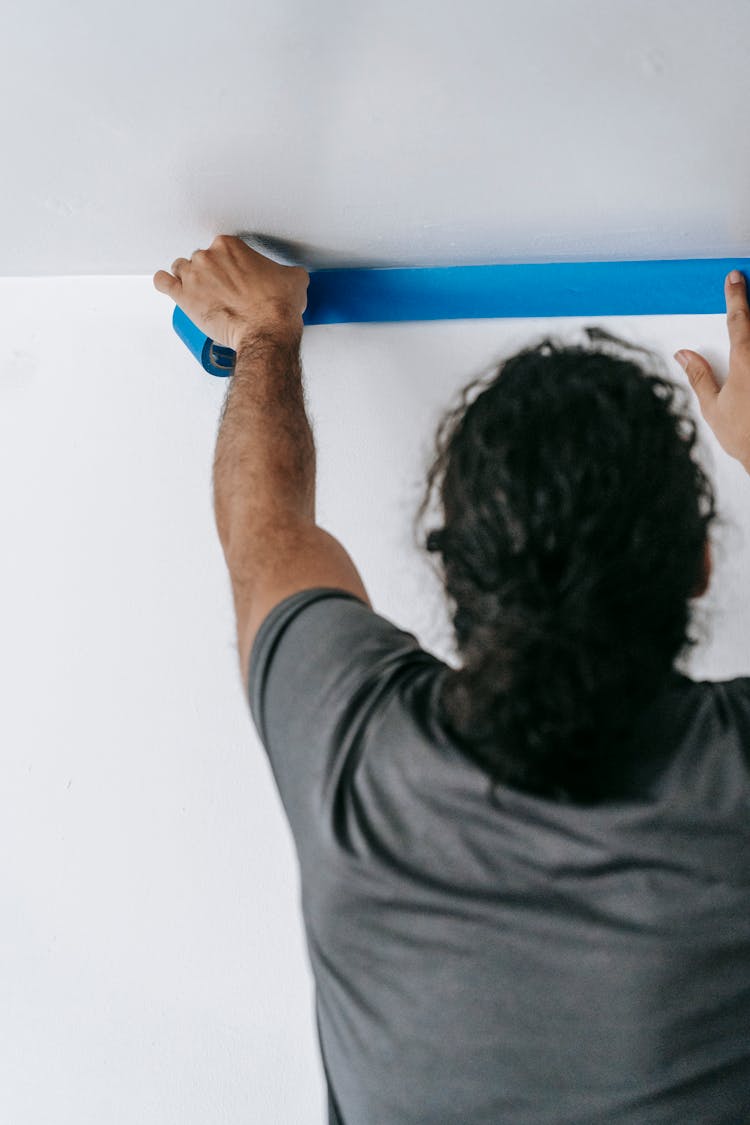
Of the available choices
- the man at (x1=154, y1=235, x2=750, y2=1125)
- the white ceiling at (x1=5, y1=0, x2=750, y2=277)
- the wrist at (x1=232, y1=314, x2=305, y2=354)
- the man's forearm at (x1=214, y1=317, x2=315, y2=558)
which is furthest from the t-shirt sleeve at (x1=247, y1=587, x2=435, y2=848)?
the white ceiling at (x1=5, y1=0, x2=750, y2=277)

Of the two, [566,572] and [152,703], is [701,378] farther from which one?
[152,703]

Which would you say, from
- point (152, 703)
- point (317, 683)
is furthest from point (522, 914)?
point (152, 703)

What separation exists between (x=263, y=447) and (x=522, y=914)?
463 mm

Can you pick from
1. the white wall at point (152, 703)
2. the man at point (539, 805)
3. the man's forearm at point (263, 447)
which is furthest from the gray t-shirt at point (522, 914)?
the white wall at point (152, 703)

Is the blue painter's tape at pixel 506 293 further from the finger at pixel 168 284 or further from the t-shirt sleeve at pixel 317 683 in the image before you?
the t-shirt sleeve at pixel 317 683

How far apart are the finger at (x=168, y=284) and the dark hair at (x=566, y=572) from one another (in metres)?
0.49

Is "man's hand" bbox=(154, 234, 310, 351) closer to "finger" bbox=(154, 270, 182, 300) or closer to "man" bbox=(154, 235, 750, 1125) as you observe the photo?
"finger" bbox=(154, 270, 182, 300)

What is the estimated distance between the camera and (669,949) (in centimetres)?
66

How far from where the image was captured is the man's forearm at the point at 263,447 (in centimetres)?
86

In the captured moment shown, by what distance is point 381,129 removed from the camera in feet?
2.89

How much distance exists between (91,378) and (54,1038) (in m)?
0.80

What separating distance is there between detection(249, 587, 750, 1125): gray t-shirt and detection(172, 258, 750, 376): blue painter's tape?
51 centimetres

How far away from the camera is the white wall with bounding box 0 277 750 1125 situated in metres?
1.11

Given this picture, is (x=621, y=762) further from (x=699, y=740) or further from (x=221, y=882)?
(x=221, y=882)
